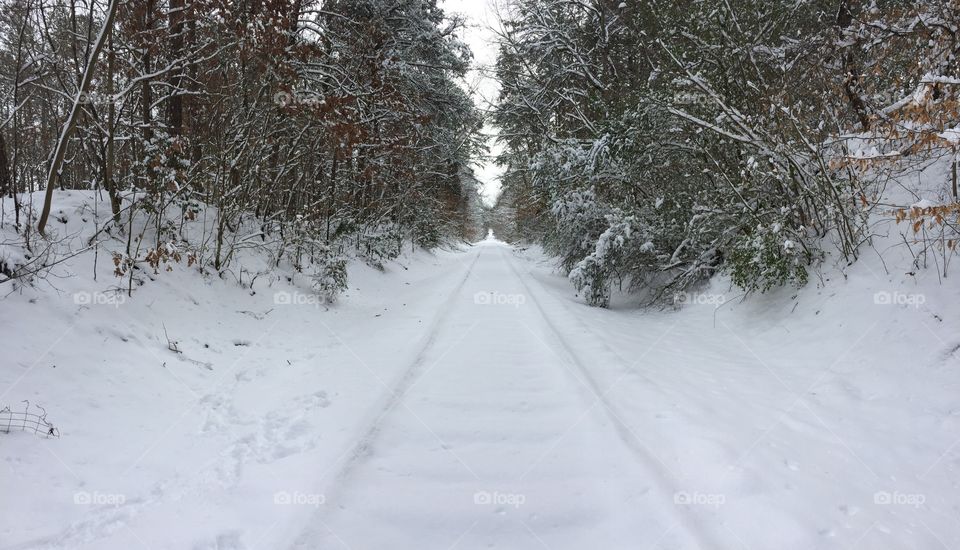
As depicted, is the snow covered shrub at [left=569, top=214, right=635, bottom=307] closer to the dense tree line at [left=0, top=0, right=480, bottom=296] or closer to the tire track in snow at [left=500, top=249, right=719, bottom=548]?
the tire track in snow at [left=500, top=249, right=719, bottom=548]

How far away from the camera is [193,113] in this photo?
8.23 metres

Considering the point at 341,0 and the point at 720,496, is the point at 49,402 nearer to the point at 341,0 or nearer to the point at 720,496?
the point at 720,496

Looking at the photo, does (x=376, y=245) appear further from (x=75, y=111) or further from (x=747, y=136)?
(x=747, y=136)

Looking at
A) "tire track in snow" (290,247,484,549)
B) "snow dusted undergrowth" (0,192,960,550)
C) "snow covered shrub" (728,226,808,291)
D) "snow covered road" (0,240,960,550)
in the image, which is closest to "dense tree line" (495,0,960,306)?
"snow covered shrub" (728,226,808,291)

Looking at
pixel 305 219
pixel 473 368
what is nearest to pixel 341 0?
pixel 305 219

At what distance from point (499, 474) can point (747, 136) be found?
614 cm

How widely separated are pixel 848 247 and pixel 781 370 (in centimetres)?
222

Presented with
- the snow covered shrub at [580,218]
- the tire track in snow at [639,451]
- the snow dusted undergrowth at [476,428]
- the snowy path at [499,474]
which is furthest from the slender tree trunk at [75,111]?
the snow covered shrub at [580,218]

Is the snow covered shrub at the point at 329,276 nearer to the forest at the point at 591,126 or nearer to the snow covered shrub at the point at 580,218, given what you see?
the forest at the point at 591,126

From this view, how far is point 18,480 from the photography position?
2604 millimetres

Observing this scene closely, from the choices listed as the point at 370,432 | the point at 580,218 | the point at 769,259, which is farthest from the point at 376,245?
the point at 370,432

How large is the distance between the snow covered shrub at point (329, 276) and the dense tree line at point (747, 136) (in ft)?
17.2

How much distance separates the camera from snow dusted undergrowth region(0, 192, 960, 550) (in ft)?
8.20

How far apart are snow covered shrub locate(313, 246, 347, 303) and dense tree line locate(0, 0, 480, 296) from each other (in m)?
0.05
